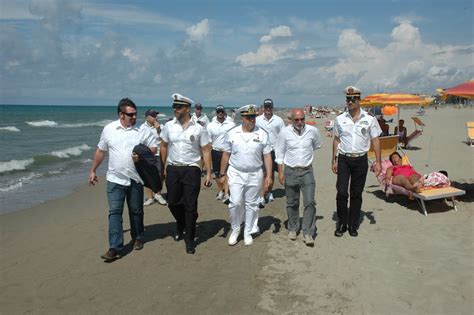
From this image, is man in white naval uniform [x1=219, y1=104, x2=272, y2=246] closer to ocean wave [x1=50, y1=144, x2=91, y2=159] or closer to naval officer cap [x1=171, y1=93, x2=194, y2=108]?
naval officer cap [x1=171, y1=93, x2=194, y2=108]

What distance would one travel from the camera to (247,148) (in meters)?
5.18

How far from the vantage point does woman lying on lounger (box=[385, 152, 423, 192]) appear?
6.84 meters

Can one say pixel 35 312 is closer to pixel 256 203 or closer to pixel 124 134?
pixel 124 134

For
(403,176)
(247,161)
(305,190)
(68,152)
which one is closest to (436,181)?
(403,176)

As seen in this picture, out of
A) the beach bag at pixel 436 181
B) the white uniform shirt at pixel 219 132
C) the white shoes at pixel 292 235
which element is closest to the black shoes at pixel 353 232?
the white shoes at pixel 292 235

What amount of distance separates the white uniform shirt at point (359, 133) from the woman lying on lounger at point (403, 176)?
6.36 feet

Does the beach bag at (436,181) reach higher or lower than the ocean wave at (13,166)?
higher

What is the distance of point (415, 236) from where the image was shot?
562 centimetres

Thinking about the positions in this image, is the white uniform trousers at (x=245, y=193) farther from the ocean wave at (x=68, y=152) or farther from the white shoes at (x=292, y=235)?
the ocean wave at (x=68, y=152)

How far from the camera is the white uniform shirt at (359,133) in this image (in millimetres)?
5457

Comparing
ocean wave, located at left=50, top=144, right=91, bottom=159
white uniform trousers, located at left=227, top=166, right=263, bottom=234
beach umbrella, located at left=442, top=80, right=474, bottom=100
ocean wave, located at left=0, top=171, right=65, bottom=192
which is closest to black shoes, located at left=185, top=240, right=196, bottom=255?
white uniform trousers, located at left=227, top=166, right=263, bottom=234

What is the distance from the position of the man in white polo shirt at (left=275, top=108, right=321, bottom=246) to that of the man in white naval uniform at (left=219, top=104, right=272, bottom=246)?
30cm

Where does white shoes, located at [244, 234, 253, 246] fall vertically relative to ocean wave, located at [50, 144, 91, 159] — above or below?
above

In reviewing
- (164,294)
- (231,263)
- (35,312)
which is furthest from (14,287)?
(231,263)
